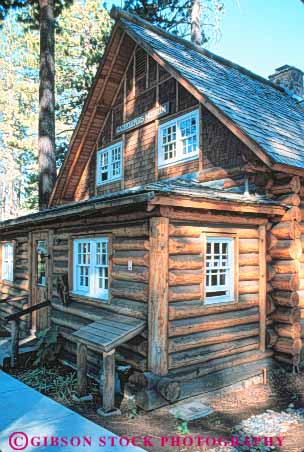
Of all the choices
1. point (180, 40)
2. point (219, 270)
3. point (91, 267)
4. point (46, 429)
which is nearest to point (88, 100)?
point (180, 40)

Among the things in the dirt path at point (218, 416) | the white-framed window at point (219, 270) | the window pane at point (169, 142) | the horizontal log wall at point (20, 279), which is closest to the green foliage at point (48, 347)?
the dirt path at point (218, 416)

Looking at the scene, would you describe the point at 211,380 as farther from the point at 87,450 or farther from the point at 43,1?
the point at 43,1

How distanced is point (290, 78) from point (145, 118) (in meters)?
7.87

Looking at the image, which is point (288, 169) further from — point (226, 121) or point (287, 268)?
point (287, 268)

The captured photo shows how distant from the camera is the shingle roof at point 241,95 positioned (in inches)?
311

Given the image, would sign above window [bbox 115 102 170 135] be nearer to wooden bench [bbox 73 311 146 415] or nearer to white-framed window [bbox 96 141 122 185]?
white-framed window [bbox 96 141 122 185]

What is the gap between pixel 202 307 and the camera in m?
6.93

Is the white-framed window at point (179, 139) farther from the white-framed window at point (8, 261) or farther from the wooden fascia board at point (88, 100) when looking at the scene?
the white-framed window at point (8, 261)

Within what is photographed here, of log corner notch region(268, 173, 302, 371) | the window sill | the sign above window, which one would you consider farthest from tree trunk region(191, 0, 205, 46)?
log corner notch region(268, 173, 302, 371)

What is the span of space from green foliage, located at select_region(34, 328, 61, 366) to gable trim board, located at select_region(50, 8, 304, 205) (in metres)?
5.96

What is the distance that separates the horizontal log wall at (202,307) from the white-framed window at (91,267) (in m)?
1.79

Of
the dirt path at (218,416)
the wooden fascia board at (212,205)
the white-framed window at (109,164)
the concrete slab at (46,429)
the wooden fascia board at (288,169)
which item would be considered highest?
the white-framed window at (109,164)

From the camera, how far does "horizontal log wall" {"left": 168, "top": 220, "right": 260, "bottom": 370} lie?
6.53m

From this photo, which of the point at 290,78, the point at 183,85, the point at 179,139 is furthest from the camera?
the point at 290,78
